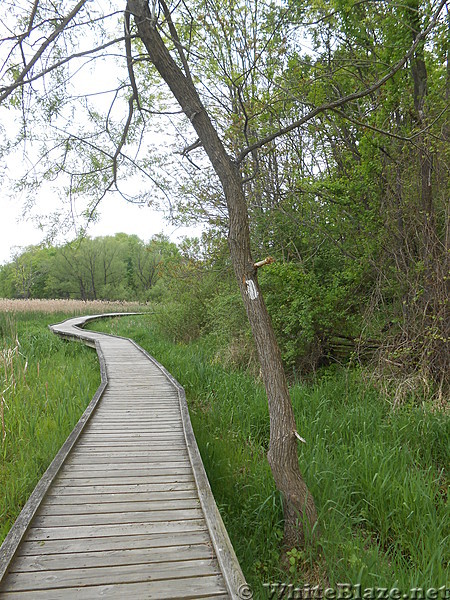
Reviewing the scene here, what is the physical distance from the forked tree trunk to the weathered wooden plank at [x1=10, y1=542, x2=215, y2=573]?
1049mm

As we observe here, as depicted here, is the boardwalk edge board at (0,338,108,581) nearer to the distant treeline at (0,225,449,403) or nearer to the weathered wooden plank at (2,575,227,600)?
the weathered wooden plank at (2,575,227,600)

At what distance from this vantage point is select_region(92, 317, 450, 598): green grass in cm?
288

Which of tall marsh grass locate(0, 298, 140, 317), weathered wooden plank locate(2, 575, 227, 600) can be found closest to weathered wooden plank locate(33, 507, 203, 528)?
weathered wooden plank locate(2, 575, 227, 600)

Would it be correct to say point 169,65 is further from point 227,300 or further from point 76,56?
point 227,300

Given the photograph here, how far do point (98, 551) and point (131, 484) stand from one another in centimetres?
90

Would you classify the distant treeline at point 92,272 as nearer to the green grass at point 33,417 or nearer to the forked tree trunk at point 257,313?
the green grass at point 33,417

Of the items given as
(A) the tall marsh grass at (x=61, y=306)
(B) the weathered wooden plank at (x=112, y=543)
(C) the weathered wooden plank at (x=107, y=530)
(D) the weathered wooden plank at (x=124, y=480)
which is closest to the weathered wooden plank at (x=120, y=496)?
(D) the weathered wooden plank at (x=124, y=480)

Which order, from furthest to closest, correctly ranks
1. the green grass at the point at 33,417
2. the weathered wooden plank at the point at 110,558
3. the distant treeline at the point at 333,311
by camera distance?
the distant treeline at the point at 333,311 → the green grass at the point at 33,417 → the weathered wooden plank at the point at 110,558

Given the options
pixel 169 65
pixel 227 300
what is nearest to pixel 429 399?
pixel 227 300

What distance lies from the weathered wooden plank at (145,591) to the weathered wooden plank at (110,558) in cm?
18

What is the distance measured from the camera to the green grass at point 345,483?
288cm

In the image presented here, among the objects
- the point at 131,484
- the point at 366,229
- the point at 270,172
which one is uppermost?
the point at 270,172

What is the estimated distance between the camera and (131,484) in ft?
11.0
